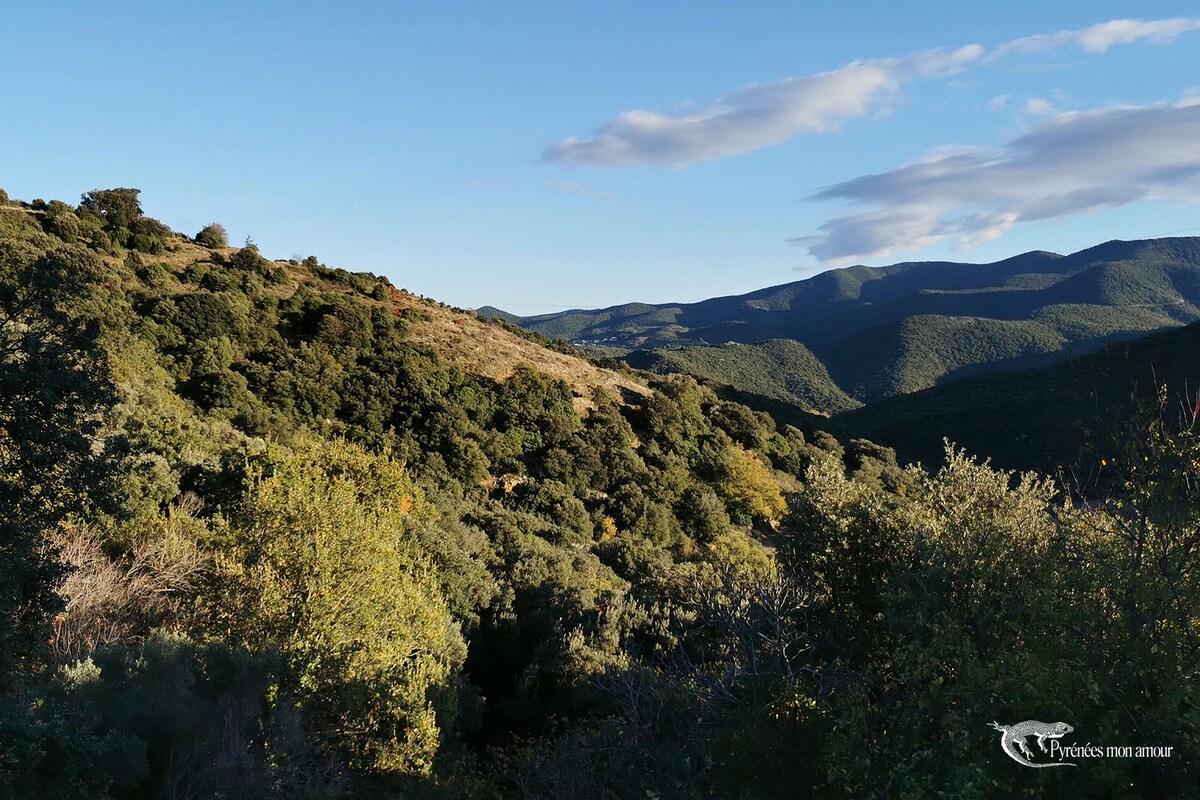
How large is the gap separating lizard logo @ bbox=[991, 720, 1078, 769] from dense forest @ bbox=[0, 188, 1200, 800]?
15cm

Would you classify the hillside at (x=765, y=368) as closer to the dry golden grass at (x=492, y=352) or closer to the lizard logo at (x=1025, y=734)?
the dry golden grass at (x=492, y=352)

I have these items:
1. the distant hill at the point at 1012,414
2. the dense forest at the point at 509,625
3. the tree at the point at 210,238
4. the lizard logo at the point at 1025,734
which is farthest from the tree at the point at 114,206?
the distant hill at the point at 1012,414

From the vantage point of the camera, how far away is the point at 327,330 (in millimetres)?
41469

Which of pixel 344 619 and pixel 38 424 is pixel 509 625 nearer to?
pixel 344 619

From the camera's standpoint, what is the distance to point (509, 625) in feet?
69.8

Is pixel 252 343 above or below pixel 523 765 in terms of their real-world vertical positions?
above

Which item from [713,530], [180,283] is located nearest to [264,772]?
[713,530]

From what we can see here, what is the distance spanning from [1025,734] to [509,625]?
1674cm

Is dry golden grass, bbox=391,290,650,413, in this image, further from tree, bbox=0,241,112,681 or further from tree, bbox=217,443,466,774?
tree, bbox=0,241,112,681

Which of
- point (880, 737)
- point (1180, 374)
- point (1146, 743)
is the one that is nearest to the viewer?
point (1146, 743)

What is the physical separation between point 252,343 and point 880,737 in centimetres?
3953

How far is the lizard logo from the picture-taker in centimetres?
677

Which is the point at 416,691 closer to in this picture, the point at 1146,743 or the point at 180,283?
the point at 1146,743

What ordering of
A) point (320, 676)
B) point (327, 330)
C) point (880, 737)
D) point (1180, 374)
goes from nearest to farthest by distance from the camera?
point (880, 737) → point (320, 676) → point (327, 330) → point (1180, 374)
